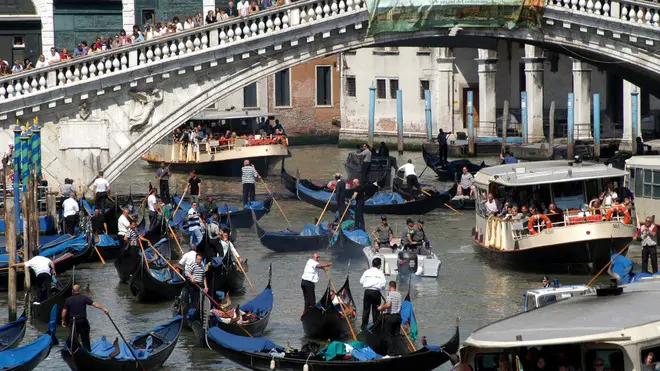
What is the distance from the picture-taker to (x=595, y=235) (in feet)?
71.3

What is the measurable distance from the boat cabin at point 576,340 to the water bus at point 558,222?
306 inches

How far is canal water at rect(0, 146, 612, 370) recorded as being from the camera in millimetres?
18719

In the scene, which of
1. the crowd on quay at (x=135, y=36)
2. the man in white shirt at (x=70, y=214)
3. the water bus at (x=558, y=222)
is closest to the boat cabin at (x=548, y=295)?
the water bus at (x=558, y=222)

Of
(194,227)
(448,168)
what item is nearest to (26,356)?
(194,227)

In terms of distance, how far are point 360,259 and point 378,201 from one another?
547 centimetres

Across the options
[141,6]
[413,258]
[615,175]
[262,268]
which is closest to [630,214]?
[615,175]

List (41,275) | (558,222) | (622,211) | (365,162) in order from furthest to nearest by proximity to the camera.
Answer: (365,162), (558,222), (622,211), (41,275)

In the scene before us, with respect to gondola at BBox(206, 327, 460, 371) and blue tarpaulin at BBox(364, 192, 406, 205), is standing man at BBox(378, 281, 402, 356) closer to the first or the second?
gondola at BBox(206, 327, 460, 371)

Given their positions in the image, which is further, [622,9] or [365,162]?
[365,162]

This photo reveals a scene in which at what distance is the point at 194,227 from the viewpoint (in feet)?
80.6

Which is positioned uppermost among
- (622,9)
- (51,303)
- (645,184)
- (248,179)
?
(622,9)

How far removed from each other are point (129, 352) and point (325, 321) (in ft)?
9.14

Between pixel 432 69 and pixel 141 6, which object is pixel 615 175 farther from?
pixel 432 69

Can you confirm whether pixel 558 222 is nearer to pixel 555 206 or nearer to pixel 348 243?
pixel 555 206
